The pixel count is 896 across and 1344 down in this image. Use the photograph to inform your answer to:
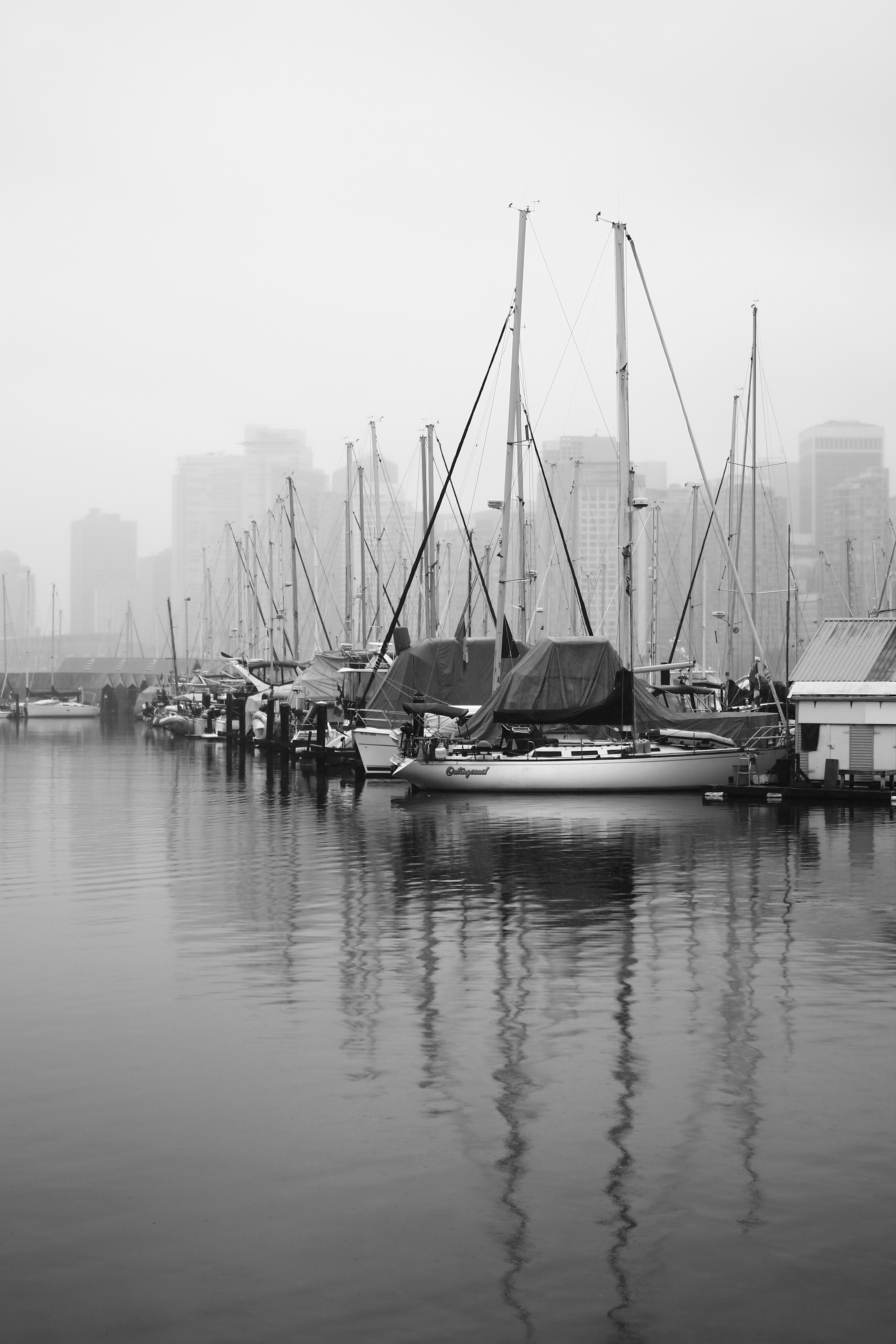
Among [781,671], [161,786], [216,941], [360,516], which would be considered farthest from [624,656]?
[781,671]

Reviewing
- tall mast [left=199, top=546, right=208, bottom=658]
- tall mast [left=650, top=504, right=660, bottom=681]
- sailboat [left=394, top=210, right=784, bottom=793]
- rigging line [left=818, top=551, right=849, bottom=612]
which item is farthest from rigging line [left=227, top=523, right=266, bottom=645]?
sailboat [left=394, top=210, right=784, bottom=793]

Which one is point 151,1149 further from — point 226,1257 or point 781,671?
point 781,671

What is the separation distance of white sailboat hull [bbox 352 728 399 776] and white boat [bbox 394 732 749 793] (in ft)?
21.8

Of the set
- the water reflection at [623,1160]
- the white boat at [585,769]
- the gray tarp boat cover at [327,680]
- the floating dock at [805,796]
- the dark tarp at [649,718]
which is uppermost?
the gray tarp boat cover at [327,680]

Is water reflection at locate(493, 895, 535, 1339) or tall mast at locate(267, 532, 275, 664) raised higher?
tall mast at locate(267, 532, 275, 664)

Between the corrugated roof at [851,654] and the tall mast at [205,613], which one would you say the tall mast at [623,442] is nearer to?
the corrugated roof at [851,654]

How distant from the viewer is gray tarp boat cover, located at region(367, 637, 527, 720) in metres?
53.0

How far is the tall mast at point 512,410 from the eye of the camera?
47.2 metres

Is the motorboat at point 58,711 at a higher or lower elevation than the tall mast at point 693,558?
lower

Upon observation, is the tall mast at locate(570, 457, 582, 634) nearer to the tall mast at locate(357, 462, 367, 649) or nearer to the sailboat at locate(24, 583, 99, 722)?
the tall mast at locate(357, 462, 367, 649)

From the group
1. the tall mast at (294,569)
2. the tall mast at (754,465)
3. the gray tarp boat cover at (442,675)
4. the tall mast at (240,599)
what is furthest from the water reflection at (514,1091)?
the tall mast at (240,599)

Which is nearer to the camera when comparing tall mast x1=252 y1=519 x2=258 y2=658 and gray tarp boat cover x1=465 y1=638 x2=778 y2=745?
gray tarp boat cover x1=465 y1=638 x2=778 y2=745

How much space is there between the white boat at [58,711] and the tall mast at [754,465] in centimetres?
10492

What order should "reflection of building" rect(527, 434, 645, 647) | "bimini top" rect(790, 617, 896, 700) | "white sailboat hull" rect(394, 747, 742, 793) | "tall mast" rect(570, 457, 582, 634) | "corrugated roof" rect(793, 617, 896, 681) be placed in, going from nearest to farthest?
"bimini top" rect(790, 617, 896, 700) → "corrugated roof" rect(793, 617, 896, 681) → "white sailboat hull" rect(394, 747, 742, 793) → "tall mast" rect(570, 457, 582, 634) → "reflection of building" rect(527, 434, 645, 647)
